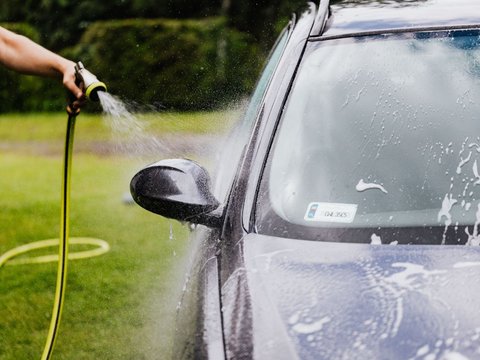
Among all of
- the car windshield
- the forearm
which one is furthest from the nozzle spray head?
the car windshield

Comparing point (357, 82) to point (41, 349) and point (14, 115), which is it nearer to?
point (41, 349)

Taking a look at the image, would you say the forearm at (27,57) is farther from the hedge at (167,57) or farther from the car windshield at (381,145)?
the hedge at (167,57)

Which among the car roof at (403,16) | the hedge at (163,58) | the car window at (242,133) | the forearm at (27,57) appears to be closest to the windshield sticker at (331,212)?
the car window at (242,133)

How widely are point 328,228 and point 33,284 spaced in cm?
386

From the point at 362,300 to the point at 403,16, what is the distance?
1337mm

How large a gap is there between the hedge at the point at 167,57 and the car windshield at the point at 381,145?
14639 millimetres

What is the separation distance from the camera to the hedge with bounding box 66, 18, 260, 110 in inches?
707

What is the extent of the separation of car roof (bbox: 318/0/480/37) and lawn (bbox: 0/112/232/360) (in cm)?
132

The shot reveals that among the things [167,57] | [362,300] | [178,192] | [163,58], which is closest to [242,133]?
[178,192]

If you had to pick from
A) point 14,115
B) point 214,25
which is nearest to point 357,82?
point 214,25

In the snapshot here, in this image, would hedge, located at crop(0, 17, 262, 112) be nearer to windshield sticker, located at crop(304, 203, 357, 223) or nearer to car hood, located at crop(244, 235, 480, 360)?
windshield sticker, located at crop(304, 203, 357, 223)

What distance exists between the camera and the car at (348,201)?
1.96m

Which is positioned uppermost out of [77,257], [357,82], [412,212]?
[357,82]

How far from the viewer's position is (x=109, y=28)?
19.4 m
